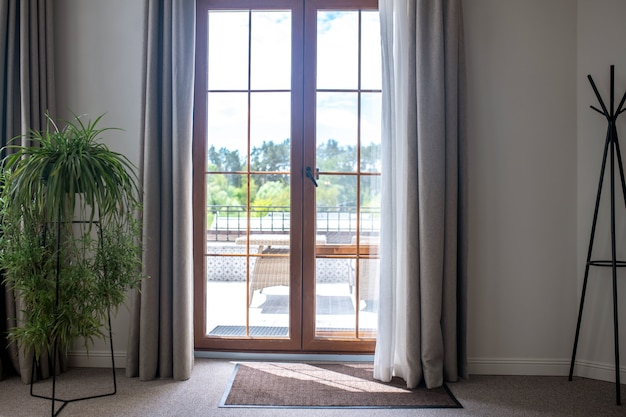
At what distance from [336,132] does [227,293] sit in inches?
52.4

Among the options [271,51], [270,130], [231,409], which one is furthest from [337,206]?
[231,409]

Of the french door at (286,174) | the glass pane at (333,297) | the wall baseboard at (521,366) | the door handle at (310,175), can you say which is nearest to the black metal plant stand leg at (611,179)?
the wall baseboard at (521,366)

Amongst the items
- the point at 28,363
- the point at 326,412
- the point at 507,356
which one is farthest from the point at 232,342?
the point at 507,356

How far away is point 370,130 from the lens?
3.09 meters

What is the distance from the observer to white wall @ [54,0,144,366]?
9.99ft

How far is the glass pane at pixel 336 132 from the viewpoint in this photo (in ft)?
10.2

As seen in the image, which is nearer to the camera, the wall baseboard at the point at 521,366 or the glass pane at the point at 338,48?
the wall baseboard at the point at 521,366

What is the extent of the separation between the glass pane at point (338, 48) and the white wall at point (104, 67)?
121 cm

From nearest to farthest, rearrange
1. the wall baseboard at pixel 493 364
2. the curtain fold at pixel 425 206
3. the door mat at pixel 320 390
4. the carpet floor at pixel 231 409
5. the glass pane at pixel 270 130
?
the carpet floor at pixel 231 409
the door mat at pixel 320 390
the curtain fold at pixel 425 206
the wall baseboard at pixel 493 364
the glass pane at pixel 270 130

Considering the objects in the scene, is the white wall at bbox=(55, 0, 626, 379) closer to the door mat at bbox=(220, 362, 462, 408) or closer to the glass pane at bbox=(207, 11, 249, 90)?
the door mat at bbox=(220, 362, 462, 408)

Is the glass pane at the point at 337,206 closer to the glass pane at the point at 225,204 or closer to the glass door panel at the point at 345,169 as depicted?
the glass door panel at the point at 345,169

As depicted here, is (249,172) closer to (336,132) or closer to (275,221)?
(275,221)

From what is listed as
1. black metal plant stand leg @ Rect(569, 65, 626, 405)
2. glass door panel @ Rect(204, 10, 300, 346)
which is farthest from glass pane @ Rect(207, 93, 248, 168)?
black metal plant stand leg @ Rect(569, 65, 626, 405)

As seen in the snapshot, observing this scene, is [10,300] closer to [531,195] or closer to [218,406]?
[218,406]
